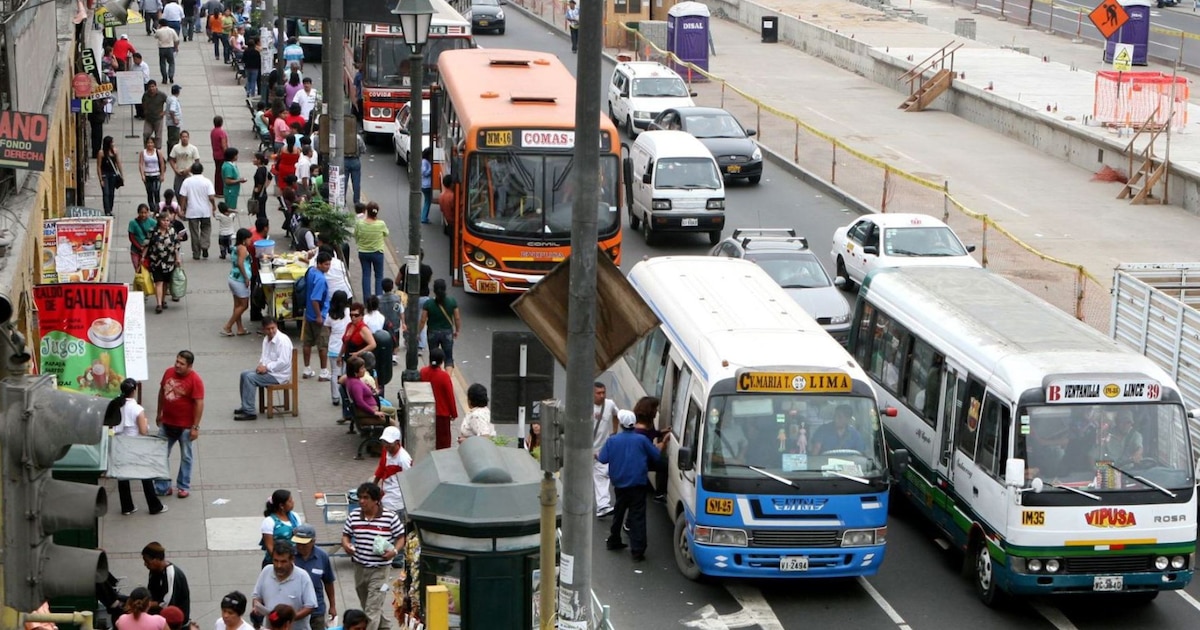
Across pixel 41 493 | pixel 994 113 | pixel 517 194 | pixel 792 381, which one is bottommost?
pixel 994 113

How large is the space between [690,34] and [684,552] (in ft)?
122

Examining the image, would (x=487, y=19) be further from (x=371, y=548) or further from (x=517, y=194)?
(x=371, y=548)

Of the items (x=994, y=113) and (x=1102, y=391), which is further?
(x=994, y=113)

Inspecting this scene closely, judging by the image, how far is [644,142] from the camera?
1249 inches

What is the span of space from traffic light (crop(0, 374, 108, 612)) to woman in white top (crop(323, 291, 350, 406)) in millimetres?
13909

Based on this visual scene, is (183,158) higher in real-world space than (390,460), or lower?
higher

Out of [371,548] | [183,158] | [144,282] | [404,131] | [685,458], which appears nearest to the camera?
[371,548]

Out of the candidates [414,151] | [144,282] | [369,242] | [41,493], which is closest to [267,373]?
[414,151]

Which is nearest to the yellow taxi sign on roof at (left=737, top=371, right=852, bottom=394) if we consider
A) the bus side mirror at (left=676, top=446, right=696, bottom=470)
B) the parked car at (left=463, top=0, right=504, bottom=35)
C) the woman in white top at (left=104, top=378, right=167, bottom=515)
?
the bus side mirror at (left=676, top=446, right=696, bottom=470)

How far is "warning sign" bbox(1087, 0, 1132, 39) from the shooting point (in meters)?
48.3

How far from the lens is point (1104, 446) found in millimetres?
14703

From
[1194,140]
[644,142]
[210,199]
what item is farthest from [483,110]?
[1194,140]

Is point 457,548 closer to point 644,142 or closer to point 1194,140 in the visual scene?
point 644,142

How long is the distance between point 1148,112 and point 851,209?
10.3m
